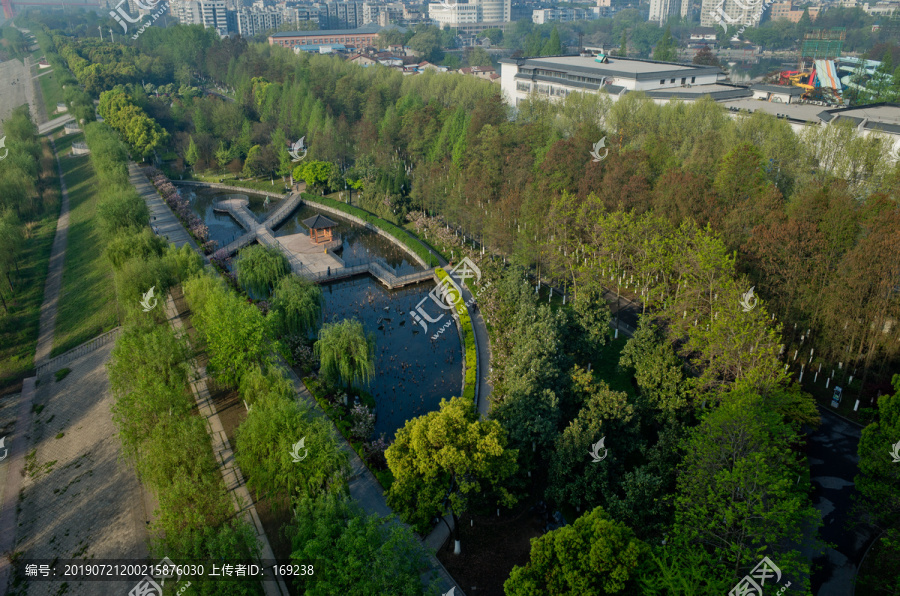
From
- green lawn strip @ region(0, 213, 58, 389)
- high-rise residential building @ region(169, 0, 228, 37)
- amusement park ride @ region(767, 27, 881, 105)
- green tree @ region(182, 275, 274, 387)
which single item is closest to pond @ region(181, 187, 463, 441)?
green tree @ region(182, 275, 274, 387)

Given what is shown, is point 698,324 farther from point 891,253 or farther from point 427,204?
point 427,204

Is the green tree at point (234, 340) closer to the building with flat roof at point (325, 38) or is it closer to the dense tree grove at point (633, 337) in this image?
the dense tree grove at point (633, 337)

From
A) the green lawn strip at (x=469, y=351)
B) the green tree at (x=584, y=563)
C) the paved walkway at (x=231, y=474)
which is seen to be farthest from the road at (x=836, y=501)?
the paved walkway at (x=231, y=474)

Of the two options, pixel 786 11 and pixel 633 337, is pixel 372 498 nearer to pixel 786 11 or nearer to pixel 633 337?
pixel 633 337

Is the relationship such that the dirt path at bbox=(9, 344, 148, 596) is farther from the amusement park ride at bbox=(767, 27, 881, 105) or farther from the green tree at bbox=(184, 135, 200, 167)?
the amusement park ride at bbox=(767, 27, 881, 105)

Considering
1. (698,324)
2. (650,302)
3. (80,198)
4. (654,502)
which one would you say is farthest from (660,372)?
(80,198)
